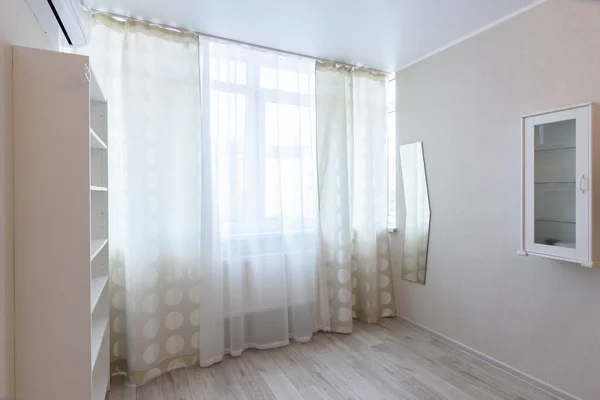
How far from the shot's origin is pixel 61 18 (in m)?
1.58

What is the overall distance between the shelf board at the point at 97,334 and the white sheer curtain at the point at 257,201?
73 centimetres

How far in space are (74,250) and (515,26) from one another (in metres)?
3.06

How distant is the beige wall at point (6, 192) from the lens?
115 cm

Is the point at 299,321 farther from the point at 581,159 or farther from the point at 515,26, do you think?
the point at 515,26

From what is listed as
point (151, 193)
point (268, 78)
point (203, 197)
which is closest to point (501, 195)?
point (268, 78)

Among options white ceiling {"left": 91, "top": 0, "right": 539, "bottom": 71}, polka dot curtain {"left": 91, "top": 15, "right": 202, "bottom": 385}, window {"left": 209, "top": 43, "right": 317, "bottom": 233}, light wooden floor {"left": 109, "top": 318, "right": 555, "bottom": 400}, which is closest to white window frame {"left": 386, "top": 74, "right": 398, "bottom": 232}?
white ceiling {"left": 91, "top": 0, "right": 539, "bottom": 71}

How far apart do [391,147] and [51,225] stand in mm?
3114

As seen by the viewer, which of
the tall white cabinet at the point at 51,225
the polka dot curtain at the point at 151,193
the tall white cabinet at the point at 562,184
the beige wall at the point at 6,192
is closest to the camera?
the beige wall at the point at 6,192

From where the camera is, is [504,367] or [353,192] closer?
[504,367]

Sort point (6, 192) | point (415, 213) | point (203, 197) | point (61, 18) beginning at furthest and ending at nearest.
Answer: point (415, 213) → point (203, 197) → point (61, 18) → point (6, 192)

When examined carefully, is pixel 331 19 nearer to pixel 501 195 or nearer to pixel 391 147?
pixel 391 147

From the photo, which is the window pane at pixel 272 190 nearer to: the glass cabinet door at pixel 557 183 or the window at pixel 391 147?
the window at pixel 391 147

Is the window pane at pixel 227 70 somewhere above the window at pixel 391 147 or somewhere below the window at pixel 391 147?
above

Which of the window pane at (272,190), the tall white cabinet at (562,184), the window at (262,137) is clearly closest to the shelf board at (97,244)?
the window at (262,137)
